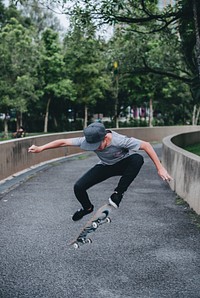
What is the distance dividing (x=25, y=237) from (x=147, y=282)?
280cm

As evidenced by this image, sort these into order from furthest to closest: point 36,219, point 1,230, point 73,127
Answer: point 73,127 → point 36,219 → point 1,230

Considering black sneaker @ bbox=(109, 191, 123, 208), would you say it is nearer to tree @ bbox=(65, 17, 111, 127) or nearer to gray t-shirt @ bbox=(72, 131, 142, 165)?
gray t-shirt @ bbox=(72, 131, 142, 165)

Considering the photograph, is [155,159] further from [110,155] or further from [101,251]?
[101,251]

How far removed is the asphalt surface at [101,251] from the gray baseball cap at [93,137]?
1.45 meters

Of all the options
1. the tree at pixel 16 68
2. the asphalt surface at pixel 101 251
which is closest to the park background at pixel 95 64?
the tree at pixel 16 68

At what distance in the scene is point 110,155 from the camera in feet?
19.7

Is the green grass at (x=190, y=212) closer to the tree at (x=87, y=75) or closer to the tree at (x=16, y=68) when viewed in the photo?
the tree at (x=16, y=68)

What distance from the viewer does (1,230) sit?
8.02m

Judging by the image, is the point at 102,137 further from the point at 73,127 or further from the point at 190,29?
the point at 73,127

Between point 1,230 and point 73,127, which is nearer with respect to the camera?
point 1,230

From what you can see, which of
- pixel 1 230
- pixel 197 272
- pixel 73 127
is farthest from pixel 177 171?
pixel 73 127

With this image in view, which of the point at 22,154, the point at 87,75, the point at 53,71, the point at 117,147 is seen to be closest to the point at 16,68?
the point at 53,71

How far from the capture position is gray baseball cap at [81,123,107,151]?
5.57m

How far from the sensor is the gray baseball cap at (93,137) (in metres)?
5.57
